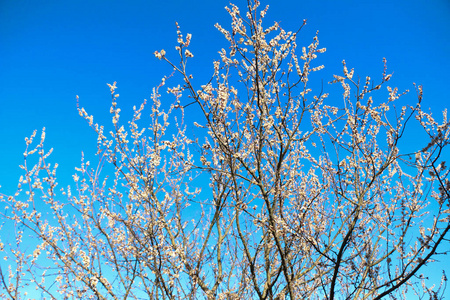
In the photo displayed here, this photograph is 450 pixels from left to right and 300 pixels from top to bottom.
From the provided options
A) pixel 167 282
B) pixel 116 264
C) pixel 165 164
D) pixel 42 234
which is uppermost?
pixel 165 164

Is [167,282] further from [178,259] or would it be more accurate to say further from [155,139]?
[155,139]

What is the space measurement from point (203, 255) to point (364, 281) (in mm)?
2134

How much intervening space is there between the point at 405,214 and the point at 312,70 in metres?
2.10

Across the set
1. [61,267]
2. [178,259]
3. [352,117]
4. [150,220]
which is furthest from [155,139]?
[352,117]

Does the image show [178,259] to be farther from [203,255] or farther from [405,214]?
[405,214]

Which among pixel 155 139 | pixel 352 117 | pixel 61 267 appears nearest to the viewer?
pixel 352 117

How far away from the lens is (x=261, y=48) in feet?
13.3

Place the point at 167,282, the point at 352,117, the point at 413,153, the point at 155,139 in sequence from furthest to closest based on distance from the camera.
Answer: the point at 155,139 → the point at 167,282 → the point at 352,117 → the point at 413,153

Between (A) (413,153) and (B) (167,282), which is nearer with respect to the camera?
(A) (413,153)

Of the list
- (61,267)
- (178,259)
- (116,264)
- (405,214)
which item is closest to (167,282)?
(178,259)

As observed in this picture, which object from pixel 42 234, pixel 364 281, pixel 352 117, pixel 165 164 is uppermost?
pixel 165 164

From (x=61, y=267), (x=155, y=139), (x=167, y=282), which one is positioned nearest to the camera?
(x=167, y=282)

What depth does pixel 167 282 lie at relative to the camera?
431cm

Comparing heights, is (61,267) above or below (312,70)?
below
